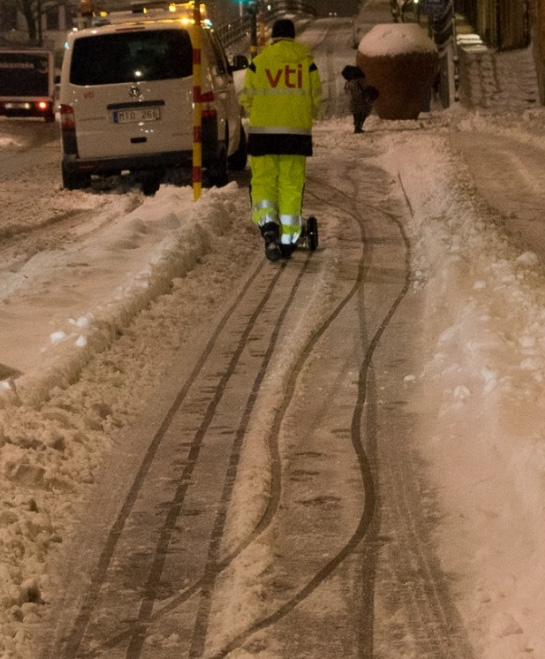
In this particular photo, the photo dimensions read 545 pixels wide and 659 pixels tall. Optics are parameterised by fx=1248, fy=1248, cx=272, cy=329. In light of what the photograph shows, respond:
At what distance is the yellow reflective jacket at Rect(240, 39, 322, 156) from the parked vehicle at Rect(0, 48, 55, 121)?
925 inches

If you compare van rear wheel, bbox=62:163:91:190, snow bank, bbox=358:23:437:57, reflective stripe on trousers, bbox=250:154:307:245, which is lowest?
van rear wheel, bbox=62:163:91:190

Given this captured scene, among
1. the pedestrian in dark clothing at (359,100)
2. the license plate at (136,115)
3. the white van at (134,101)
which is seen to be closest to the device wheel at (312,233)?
the white van at (134,101)

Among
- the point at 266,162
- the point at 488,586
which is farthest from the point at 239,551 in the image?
the point at 266,162

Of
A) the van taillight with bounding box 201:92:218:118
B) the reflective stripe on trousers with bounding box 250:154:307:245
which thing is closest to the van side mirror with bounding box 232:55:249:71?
the van taillight with bounding box 201:92:218:118

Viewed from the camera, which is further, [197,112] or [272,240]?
[197,112]

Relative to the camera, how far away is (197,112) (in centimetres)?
1309

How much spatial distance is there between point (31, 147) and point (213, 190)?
11.8 m

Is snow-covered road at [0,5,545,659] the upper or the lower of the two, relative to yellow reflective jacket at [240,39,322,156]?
lower

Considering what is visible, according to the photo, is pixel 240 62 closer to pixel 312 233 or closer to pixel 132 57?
pixel 132 57

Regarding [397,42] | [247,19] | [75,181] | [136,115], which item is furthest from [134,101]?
[247,19]

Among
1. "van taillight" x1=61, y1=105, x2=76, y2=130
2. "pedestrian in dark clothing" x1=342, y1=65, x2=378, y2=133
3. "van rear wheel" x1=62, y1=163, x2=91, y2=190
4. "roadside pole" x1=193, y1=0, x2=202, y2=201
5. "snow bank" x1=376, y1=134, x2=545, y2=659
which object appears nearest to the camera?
"snow bank" x1=376, y1=134, x2=545, y2=659

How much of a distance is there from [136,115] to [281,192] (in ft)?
16.7

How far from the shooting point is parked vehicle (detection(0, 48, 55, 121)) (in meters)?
32.1

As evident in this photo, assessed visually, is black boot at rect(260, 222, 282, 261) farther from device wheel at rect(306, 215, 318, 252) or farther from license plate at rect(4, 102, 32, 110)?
license plate at rect(4, 102, 32, 110)
